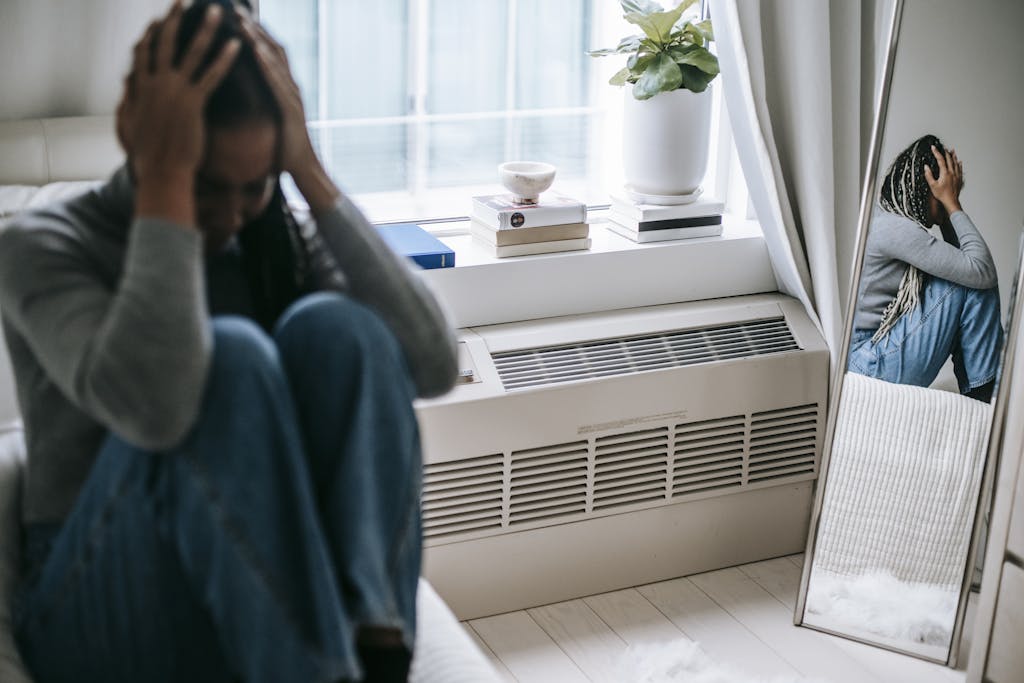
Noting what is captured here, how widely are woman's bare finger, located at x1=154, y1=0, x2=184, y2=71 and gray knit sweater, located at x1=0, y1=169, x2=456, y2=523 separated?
0.43 feet

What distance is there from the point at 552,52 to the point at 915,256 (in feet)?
3.02

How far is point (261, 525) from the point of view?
0.95 metres


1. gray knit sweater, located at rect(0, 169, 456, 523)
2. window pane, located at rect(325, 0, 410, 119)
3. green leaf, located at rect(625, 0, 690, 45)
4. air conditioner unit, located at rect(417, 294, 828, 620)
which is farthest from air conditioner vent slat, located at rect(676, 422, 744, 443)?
gray knit sweater, located at rect(0, 169, 456, 523)

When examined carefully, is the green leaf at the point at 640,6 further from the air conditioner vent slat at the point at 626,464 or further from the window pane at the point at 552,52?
the air conditioner vent slat at the point at 626,464

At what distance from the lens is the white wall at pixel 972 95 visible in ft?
6.54

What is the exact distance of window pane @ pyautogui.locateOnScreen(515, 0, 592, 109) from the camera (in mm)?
2471

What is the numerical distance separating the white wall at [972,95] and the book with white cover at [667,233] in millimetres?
489

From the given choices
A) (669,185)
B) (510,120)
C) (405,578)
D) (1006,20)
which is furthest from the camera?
(510,120)

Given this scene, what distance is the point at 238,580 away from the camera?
956mm

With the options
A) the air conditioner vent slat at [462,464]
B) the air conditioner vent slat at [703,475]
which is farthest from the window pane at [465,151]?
the air conditioner vent slat at [703,475]

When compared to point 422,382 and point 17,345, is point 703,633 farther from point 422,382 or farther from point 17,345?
point 17,345

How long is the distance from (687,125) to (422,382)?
1.36 meters

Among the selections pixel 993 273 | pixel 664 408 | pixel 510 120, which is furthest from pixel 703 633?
pixel 510 120

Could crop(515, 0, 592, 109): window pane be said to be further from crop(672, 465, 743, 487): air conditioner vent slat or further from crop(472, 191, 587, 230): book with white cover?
crop(672, 465, 743, 487): air conditioner vent slat
